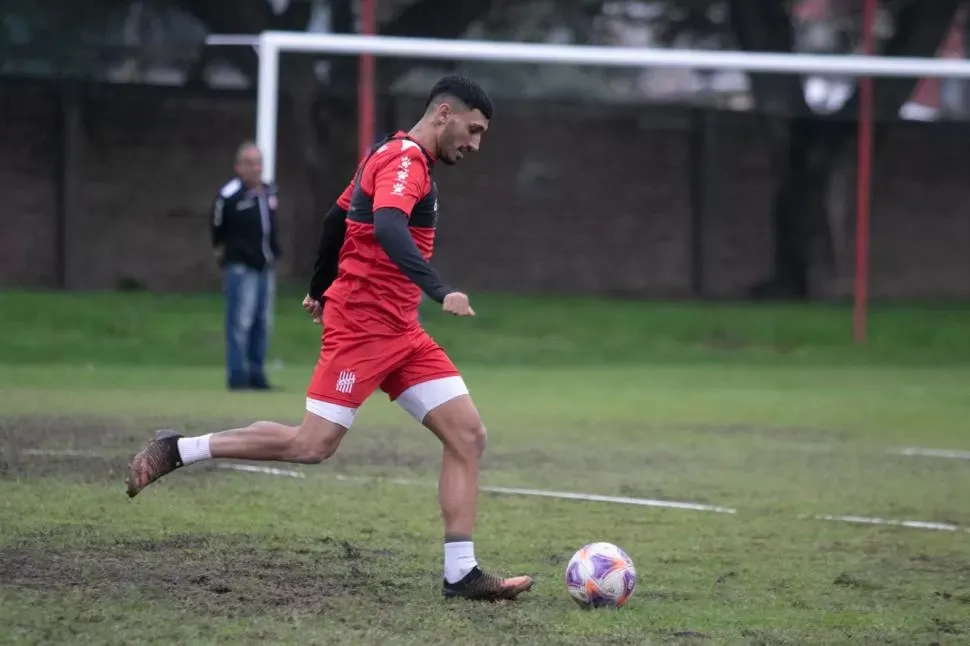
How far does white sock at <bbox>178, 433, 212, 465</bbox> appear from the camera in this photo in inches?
284

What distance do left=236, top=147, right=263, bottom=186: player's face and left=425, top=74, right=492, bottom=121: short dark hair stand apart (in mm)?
9901

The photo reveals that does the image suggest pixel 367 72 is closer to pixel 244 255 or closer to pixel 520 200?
pixel 244 255

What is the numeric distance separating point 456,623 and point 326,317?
1.50 m

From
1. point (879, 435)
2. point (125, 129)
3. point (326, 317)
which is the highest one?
point (125, 129)

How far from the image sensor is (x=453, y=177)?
27500 mm

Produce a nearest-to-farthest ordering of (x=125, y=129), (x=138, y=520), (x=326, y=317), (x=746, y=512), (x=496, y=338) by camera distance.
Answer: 1. (x=326, y=317)
2. (x=138, y=520)
3. (x=746, y=512)
4. (x=496, y=338)
5. (x=125, y=129)

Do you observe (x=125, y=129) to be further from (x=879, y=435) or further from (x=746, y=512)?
(x=746, y=512)

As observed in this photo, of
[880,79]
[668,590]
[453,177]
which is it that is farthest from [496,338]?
[668,590]

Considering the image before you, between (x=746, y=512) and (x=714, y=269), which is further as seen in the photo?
(x=714, y=269)

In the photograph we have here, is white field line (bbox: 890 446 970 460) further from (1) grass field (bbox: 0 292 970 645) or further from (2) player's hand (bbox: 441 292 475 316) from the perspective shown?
(2) player's hand (bbox: 441 292 475 316)

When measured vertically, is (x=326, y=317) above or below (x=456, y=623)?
above

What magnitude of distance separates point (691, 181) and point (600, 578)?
23050 mm

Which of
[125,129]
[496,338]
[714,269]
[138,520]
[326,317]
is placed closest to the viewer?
[326,317]

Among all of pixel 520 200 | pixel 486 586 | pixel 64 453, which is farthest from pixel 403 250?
pixel 520 200
